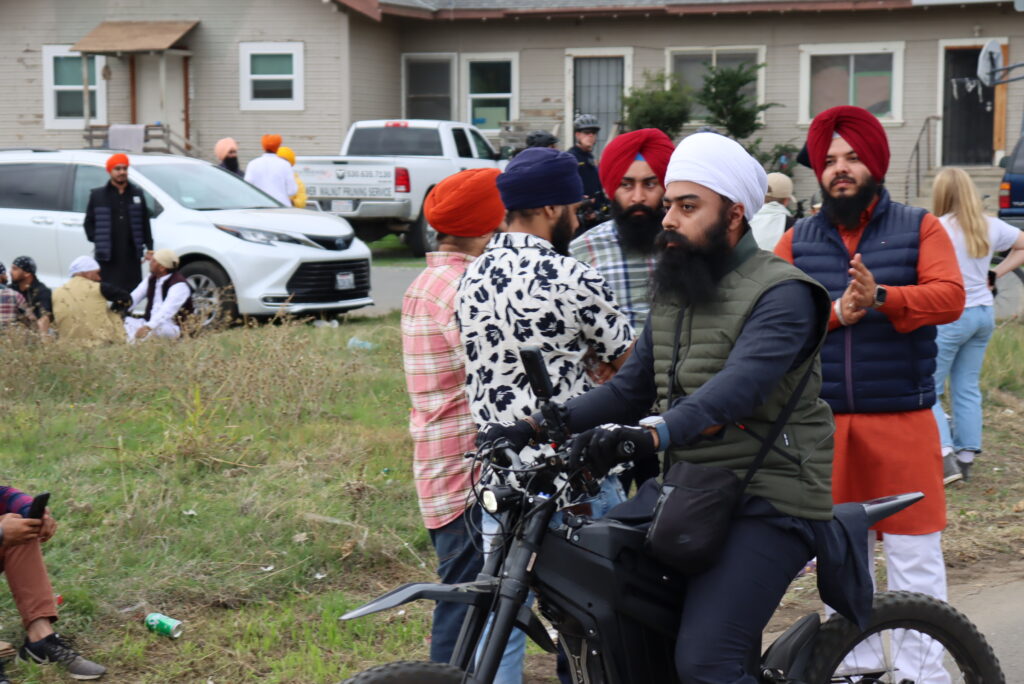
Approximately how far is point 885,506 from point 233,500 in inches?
147

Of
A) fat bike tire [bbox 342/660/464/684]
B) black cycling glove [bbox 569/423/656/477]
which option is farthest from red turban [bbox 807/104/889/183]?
fat bike tire [bbox 342/660/464/684]

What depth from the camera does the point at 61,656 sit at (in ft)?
16.7

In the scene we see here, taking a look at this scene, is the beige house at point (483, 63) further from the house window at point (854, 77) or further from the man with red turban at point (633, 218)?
the man with red turban at point (633, 218)

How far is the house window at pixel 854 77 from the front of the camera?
84.8 ft

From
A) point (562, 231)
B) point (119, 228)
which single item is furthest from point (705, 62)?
point (562, 231)

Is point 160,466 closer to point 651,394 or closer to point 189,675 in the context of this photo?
point 189,675

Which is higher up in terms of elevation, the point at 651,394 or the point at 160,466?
the point at 651,394

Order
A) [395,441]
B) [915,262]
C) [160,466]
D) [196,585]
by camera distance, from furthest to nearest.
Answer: [395,441]
[160,466]
[196,585]
[915,262]

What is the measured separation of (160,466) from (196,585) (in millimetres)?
1645

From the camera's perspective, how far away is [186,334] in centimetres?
980

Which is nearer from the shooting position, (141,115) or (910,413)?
(910,413)

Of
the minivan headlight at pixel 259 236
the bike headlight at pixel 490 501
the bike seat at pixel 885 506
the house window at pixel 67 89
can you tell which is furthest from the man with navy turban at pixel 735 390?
the house window at pixel 67 89

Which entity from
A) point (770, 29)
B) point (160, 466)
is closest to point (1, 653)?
point (160, 466)

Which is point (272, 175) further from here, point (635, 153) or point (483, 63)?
point (635, 153)
